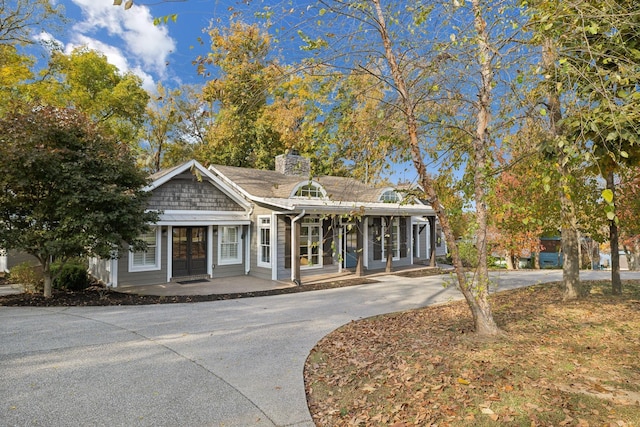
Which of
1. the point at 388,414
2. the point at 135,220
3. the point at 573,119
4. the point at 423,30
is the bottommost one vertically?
the point at 388,414

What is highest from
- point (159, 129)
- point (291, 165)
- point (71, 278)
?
point (159, 129)

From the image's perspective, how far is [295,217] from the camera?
12.6m

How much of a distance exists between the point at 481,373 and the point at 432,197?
246 cm

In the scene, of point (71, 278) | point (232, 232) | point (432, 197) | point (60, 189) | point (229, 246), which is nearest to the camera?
point (432, 197)

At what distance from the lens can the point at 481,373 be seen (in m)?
4.24

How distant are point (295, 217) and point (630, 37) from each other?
31.6 feet

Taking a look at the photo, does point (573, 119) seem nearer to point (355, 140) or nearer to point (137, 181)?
point (355, 140)

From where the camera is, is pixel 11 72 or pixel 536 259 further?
pixel 536 259

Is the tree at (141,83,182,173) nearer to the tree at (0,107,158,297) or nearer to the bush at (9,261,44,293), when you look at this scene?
the bush at (9,261,44,293)

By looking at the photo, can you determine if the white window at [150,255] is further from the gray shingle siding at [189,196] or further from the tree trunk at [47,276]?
the tree trunk at [47,276]

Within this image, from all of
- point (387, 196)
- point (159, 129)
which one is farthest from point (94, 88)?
point (387, 196)

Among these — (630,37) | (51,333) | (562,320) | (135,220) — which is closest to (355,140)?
(630,37)

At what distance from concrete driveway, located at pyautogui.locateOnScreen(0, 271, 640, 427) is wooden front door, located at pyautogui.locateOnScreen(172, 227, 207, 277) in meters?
4.28

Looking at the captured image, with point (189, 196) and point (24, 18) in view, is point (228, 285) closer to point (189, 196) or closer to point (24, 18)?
point (189, 196)
